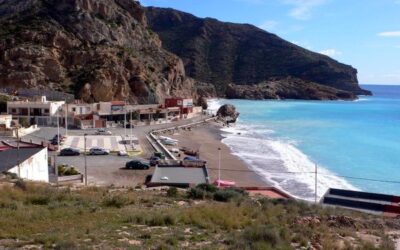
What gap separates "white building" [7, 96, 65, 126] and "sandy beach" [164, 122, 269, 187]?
54.6ft

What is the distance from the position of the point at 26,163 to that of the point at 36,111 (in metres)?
42.2

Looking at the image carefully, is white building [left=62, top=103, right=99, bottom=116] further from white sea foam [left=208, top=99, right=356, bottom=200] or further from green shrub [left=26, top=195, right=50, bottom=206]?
green shrub [left=26, top=195, right=50, bottom=206]

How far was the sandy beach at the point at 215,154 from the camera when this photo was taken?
117 feet

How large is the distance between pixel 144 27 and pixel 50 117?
2733 inches

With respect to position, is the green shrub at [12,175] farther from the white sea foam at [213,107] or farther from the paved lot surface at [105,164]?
the white sea foam at [213,107]

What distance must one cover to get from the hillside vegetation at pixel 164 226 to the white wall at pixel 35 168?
691 centimetres

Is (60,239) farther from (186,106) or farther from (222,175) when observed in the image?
(186,106)

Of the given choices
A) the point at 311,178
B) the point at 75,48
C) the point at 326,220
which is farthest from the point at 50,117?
the point at 326,220

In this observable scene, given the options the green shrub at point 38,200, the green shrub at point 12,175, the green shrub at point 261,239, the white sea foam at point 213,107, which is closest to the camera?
the green shrub at point 261,239

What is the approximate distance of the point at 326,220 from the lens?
1413 centimetres

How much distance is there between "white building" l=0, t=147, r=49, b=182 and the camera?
23.5 metres

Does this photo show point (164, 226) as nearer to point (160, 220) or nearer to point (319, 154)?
point (160, 220)

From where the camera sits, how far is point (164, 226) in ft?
41.1

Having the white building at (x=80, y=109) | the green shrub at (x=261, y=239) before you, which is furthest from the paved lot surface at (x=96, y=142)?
the green shrub at (x=261, y=239)
